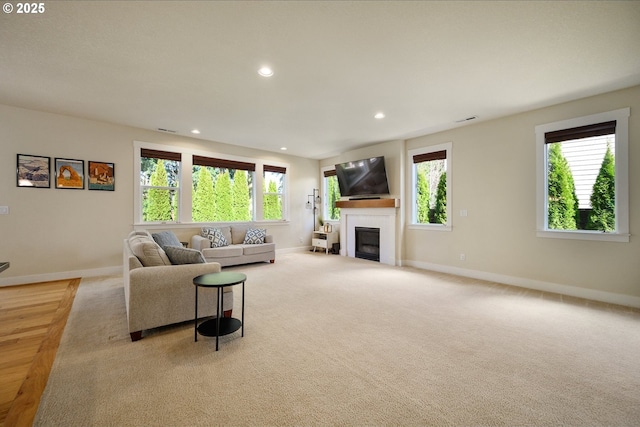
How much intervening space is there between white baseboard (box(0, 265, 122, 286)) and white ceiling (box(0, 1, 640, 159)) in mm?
2635

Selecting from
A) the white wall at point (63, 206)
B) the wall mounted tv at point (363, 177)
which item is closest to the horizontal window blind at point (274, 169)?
the wall mounted tv at point (363, 177)

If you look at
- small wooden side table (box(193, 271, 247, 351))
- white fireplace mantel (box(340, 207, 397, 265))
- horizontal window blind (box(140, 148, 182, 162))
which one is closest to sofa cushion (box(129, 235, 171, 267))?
small wooden side table (box(193, 271, 247, 351))

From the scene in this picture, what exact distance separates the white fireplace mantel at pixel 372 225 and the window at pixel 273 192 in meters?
1.69

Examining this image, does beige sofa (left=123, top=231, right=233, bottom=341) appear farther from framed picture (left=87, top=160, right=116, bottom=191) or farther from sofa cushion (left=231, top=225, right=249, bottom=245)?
sofa cushion (left=231, top=225, right=249, bottom=245)

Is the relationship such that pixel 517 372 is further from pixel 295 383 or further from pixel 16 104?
pixel 16 104

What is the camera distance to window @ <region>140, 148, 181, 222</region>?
5.41 metres

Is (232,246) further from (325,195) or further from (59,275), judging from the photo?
(325,195)

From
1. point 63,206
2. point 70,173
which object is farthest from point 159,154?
point 63,206

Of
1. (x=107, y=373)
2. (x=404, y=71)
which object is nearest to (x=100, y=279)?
(x=107, y=373)

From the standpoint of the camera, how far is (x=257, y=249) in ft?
19.4

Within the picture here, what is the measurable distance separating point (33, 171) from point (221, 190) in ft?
9.96

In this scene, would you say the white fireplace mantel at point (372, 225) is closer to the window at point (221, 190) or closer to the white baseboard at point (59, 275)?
the window at point (221, 190)

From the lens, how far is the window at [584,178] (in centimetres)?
350

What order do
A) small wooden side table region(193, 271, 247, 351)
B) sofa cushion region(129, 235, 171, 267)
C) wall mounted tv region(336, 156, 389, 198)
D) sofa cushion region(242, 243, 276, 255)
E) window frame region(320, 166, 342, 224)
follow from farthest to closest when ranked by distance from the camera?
window frame region(320, 166, 342, 224) < wall mounted tv region(336, 156, 389, 198) < sofa cushion region(242, 243, 276, 255) < sofa cushion region(129, 235, 171, 267) < small wooden side table region(193, 271, 247, 351)
